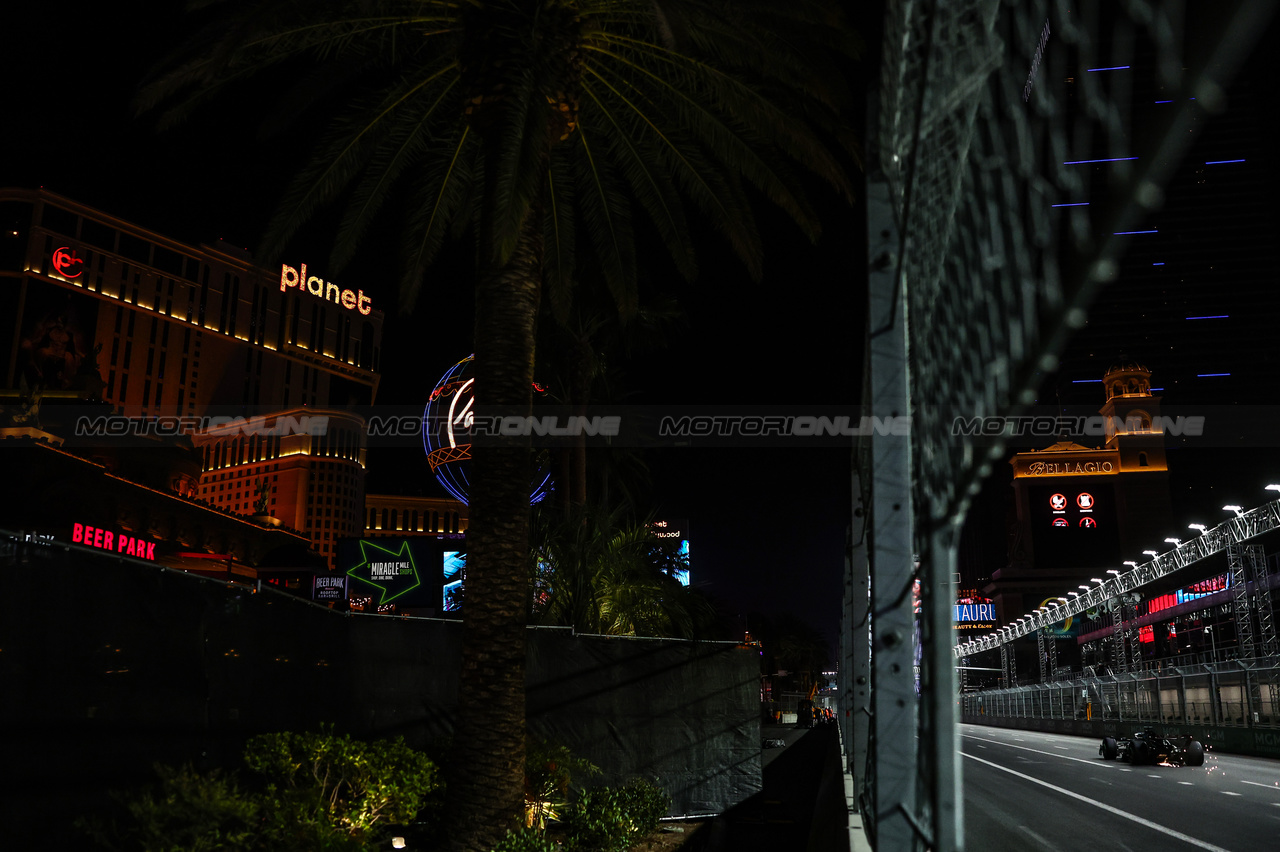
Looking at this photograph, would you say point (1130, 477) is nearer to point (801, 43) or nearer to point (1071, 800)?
point (1071, 800)

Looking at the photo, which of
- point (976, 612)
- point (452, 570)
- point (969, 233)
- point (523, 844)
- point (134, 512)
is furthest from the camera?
point (976, 612)

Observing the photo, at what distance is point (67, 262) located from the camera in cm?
14112

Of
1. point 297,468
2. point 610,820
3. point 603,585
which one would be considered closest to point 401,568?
point 603,585

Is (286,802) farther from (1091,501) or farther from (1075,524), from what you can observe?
(1091,501)

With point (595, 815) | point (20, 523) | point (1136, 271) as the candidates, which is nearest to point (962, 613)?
point (1136, 271)

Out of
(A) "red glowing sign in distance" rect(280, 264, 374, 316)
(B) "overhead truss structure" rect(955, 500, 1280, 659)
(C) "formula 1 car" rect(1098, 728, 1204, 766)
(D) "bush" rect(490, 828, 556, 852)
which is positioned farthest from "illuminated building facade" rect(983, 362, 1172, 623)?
(D) "bush" rect(490, 828, 556, 852)

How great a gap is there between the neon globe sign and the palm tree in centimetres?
1940

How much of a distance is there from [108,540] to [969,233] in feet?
166

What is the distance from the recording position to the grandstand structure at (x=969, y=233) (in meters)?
1.29

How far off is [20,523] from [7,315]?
10049 centimetres

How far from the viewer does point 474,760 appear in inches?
416

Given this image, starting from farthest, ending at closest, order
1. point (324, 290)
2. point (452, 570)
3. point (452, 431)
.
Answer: point (324, 290) → point (452, 431) → point (452, 570)

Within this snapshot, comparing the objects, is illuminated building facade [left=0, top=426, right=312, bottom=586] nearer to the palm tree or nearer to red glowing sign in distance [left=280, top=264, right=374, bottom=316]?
the palm tree

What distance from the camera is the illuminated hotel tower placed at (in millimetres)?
132000
